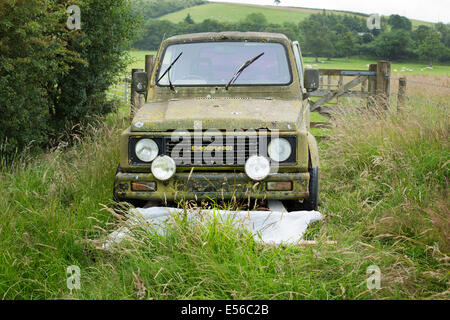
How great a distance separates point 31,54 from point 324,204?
4708 mm

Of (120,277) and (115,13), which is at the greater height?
(115,13)

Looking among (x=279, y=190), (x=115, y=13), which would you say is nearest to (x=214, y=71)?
(x=279, y=190)

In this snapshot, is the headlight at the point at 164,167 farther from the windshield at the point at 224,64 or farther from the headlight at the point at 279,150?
the windshield at the point at 224,64

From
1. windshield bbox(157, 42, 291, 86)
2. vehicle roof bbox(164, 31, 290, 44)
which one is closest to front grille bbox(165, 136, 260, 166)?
windshield bbox(157, 42, 291, 86)

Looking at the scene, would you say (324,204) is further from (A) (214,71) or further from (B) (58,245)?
(B) (58,245)

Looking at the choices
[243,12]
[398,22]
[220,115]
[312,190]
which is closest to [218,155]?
[220,115]

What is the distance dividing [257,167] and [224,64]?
171cm

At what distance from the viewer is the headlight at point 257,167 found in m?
4.28

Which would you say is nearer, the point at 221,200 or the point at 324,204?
the point at 221,200

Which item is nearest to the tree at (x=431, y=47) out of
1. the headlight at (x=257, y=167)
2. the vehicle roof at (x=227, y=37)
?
the vehicle roof at (x=227, y=37)

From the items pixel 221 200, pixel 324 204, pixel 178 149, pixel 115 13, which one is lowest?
pixel 324 204

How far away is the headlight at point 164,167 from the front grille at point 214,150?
0.07 m

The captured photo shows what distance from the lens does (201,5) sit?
64.1 metres

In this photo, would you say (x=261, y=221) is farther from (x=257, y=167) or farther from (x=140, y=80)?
(x=140, y=80)
